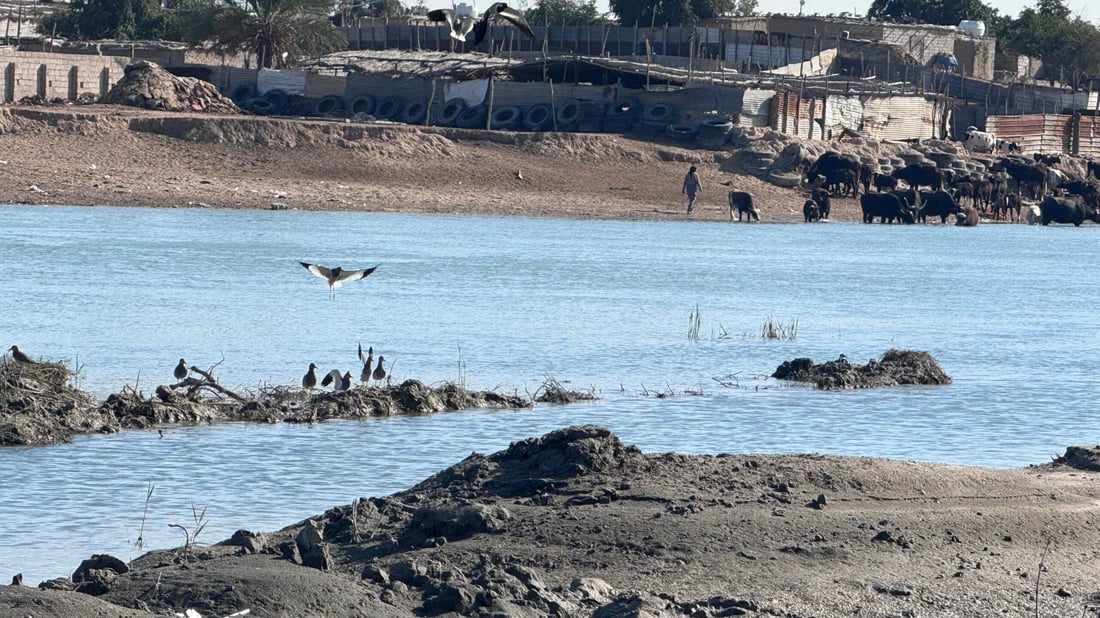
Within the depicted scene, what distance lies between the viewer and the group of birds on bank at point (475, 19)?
12.9 m

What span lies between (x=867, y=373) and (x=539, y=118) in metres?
39.9

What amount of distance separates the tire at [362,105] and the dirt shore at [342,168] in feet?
27.1

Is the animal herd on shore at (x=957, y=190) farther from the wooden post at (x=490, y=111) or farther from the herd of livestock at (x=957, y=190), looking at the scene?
the wooden post at (x=490, y=111)

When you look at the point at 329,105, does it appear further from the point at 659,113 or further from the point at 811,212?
Answer: the point at 811,212

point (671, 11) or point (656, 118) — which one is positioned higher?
point (671, 11)

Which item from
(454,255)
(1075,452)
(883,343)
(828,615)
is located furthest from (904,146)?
(828,615)

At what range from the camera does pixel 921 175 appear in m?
56.8

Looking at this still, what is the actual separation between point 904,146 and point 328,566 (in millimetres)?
56615

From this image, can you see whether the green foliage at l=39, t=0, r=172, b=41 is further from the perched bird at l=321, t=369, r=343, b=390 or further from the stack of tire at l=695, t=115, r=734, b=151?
the perched bird at l=321, t=369, r=343, b=390

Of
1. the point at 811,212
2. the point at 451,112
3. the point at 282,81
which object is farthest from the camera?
the point at 282,81

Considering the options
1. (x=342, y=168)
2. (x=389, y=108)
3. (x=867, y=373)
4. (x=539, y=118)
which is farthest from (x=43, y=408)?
(x=389, y=108)

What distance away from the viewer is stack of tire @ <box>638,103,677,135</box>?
55781mm

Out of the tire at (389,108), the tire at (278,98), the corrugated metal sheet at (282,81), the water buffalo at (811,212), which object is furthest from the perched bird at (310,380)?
the corrugated metal sheet at (282,81)

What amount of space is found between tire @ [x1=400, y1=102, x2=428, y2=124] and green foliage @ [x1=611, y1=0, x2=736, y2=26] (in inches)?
1135
